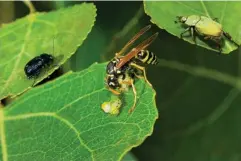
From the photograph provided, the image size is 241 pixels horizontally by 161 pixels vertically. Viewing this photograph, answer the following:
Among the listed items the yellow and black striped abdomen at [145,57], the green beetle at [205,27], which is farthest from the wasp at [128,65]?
the green beetle at [205,27]

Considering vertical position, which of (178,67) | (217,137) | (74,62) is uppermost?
(74,62)

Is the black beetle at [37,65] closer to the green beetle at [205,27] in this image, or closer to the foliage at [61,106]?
the foliage at [61,106]

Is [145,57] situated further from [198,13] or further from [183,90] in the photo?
[183,90]

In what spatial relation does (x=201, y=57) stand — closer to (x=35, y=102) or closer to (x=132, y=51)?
(x=132, y=51)

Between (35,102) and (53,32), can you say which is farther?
(53,32)

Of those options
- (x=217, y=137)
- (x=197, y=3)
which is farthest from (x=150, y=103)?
(x=217, y=137)

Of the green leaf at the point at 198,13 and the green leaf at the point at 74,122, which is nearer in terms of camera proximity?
the green leaf at the point at 74,122

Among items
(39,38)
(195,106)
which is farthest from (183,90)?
(39,38)
